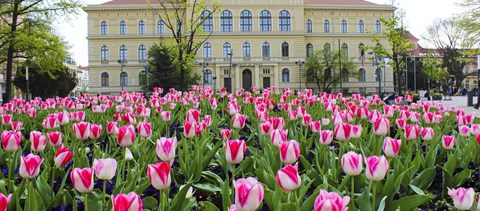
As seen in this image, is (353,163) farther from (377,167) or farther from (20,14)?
(20,14)

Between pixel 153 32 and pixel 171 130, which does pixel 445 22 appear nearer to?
pixel 153 32

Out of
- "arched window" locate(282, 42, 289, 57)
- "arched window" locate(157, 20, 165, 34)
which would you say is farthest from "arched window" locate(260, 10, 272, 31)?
"arched window" locate(157, 20, 165, 34)

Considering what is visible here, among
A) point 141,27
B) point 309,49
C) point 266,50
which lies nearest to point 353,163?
point 266,50

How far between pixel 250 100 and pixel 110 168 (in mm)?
5611

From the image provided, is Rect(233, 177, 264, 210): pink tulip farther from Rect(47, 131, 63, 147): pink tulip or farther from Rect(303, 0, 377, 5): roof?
Rect(303, 0, 377, 5): roof

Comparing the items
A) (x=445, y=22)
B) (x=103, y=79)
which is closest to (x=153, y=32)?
(x=103, y=79)

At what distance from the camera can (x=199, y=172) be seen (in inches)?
121

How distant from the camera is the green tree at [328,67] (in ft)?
204

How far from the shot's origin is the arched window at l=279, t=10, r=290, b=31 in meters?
64.7

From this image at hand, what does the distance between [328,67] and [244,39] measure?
38.9 ft

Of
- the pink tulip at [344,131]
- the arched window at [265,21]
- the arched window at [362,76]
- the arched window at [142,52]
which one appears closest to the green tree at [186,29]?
the pink tulip at [344,131]

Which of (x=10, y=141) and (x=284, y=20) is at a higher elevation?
(x=284, y=20)

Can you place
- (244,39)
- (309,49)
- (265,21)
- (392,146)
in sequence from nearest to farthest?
(392,146), (244,39), (265,21), (309,49)

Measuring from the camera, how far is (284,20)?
64938mm
